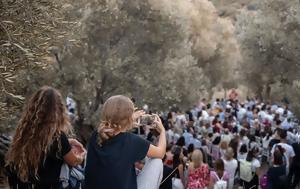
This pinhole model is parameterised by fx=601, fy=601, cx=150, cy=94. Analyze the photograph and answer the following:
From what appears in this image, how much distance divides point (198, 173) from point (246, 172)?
210 cm

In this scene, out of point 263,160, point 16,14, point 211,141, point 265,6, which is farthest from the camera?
point 265,6

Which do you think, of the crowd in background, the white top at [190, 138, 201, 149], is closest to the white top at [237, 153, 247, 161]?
the crowd in background

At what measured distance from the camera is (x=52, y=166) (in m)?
4.23

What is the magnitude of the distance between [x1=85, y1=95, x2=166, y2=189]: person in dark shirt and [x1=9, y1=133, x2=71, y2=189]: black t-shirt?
0.81ft

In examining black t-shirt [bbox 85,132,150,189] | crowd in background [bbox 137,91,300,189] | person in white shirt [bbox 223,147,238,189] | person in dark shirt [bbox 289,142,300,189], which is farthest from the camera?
person in dark shirt [bbox 289,142,300,189]

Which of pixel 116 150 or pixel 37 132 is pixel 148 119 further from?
pixel 37 132

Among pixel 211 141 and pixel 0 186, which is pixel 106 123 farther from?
pixel 211 141

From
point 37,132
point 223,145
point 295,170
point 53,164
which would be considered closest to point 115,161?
point 53,164

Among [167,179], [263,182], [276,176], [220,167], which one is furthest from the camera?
[263,182]

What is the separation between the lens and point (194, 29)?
39375 mm

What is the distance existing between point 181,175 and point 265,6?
1468 cm

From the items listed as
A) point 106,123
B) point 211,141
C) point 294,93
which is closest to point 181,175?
point 211,141

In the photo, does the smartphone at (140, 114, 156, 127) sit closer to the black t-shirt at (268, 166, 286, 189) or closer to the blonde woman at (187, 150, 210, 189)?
the blonde woman at (187, 150, 210, 189)

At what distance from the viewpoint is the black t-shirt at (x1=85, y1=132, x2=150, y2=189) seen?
3.97m
